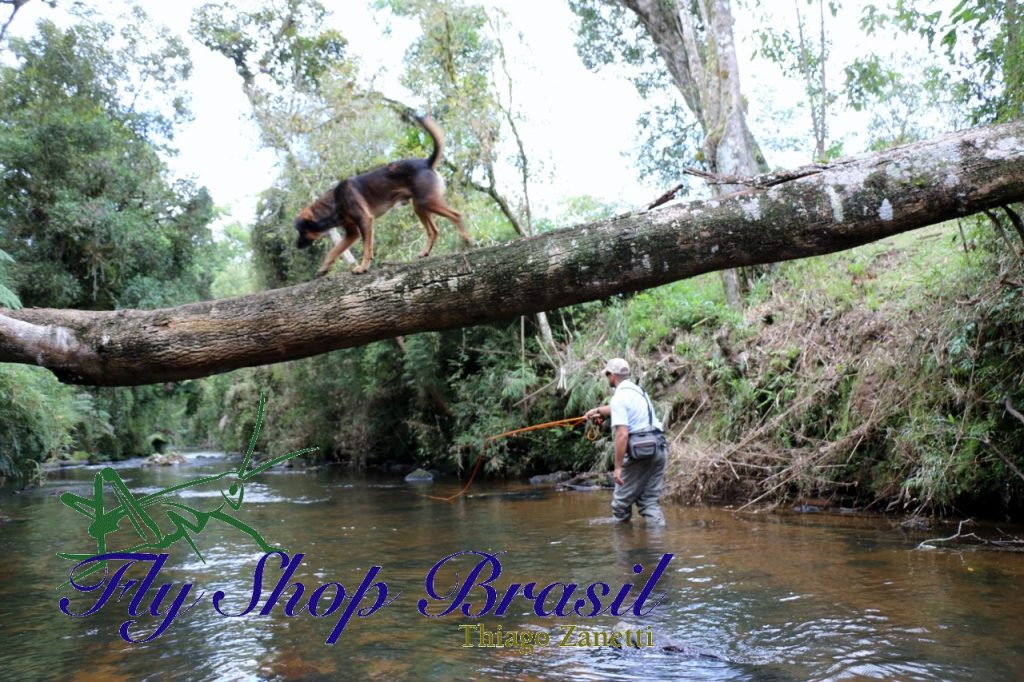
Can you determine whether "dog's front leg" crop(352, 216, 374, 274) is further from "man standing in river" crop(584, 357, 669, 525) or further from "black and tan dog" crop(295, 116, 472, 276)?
"man standing in river" crop(584, 357, 669, 525)

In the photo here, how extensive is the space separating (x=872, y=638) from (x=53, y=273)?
74.7ft

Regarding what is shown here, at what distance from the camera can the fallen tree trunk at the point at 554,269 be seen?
3.89m

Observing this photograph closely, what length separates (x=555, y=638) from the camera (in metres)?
4.57

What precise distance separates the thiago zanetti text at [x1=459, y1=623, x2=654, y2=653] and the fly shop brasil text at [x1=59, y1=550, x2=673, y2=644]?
0.31 meters

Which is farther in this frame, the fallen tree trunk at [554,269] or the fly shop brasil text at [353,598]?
the fly shop brasil text at [353,598]

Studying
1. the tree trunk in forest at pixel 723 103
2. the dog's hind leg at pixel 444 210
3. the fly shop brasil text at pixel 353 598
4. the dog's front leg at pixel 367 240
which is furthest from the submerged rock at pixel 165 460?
the dog's hind leg at pixel 444 210

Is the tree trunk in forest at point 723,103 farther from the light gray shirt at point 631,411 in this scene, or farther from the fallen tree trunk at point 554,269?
the fallen tree trunk at point 554,269

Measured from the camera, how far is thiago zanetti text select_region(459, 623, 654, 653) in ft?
14.6

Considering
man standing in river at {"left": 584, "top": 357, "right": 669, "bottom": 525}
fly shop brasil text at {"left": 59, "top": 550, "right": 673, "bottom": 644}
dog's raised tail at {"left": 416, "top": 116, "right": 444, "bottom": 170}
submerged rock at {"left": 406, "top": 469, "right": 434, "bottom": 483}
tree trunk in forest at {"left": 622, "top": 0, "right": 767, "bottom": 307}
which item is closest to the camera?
fly shop brasil text at {"left": 59, "top": 550, "right": 673, "bottom": 644}

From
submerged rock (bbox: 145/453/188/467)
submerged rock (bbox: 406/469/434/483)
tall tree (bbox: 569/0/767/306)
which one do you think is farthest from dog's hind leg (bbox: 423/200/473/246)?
submerged rock (bbox: 145/453/188/467)

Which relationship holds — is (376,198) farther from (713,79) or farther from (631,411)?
(713,79)

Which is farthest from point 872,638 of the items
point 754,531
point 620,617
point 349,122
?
point 349,122

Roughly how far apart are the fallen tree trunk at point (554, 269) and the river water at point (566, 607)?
5.55 ft

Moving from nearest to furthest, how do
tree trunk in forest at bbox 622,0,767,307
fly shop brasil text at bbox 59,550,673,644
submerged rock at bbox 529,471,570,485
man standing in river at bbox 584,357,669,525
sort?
fly shop brasil text at bbox 59,550,673,644 < man standing in river at bbox 584,357,669,525 < tree trunk in forest at bbox 622,0,767,307 < submerged rock at bbox 529,471,570,485
